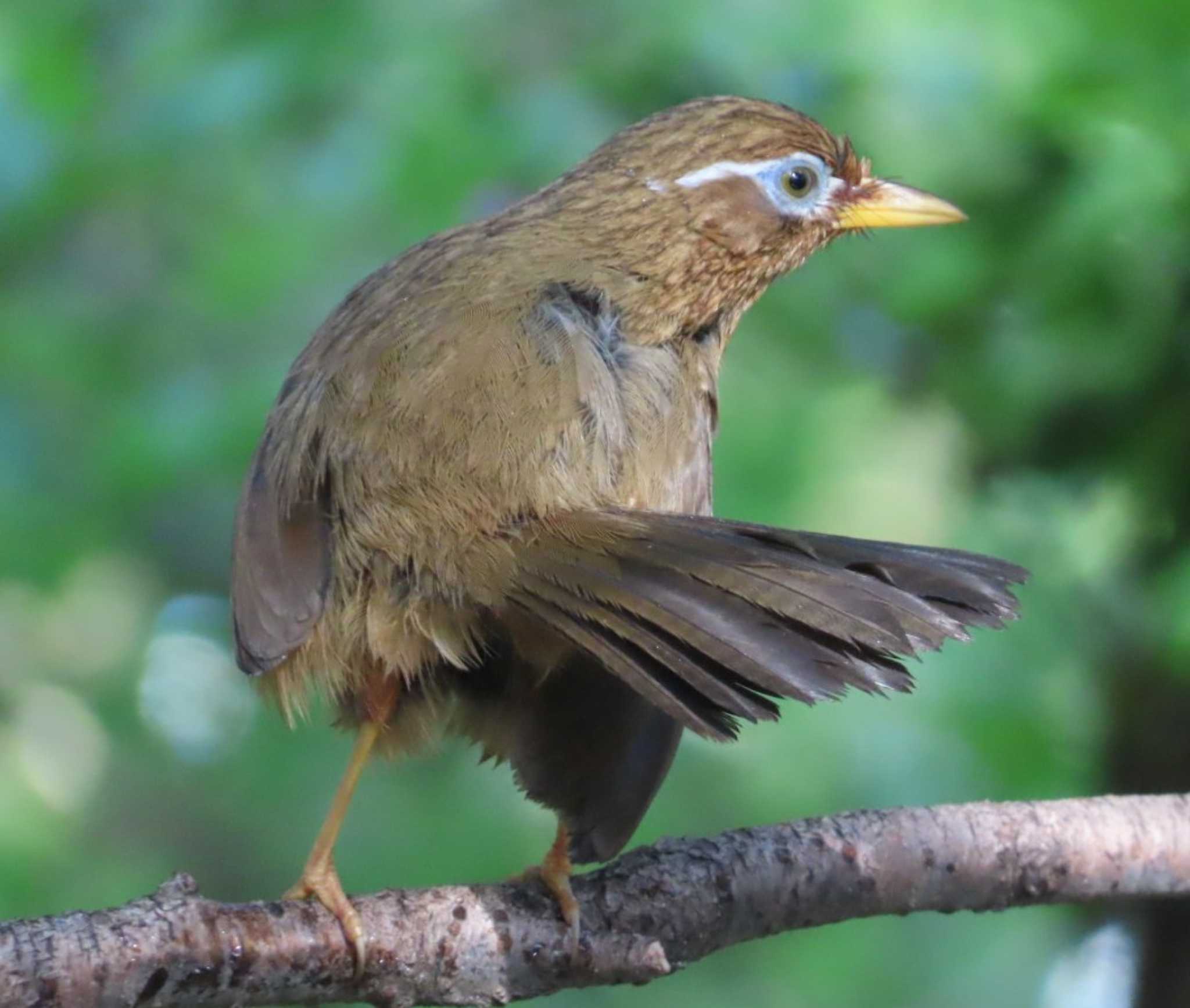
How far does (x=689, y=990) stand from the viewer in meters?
4.81

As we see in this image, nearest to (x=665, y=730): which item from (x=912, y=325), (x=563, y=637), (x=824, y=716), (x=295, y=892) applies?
(x=563, y=637)

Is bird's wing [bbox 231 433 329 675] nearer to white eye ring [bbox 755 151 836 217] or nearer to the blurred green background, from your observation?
the blurred green background

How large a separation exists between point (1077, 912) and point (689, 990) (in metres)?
1.20

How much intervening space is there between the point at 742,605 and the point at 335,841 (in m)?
0.82

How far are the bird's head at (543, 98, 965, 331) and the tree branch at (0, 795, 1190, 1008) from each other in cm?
116

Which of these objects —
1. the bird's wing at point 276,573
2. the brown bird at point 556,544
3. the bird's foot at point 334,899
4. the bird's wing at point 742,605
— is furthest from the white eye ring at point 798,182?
the bird's foot at point 334,899

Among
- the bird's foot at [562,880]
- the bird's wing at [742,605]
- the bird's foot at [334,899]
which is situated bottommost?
the bird's foot at [334,899]

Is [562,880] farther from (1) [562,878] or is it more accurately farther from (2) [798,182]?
(2) [798,182]

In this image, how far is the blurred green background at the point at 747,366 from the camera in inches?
153

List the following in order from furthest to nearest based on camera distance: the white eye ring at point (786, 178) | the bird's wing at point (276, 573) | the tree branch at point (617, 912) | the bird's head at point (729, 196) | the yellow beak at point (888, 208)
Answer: the yellow beak at point (888, 208), the white eye ring at point (786, 178), the bird's head at point (729, 196), the bird's wing at point (276, 573), the tree branch at point (617, 912)

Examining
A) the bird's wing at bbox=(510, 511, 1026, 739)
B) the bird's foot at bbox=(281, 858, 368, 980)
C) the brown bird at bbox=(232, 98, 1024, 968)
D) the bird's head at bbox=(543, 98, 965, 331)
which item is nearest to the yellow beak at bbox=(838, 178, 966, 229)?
the bird's head at bbox=(543, 98, 965, 331)

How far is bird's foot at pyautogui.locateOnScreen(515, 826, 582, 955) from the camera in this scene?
282cm

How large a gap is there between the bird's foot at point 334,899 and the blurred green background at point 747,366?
147 cm

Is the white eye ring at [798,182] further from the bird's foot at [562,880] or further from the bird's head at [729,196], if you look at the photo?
the bird's foot at [562,880]
